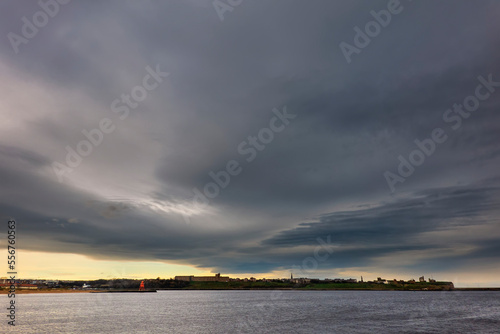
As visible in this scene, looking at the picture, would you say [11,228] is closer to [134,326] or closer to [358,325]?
[134,326]

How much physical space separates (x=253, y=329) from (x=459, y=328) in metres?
48.4

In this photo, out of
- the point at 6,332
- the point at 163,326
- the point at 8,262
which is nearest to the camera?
the point at 8,262

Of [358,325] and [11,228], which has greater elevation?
[11,228]

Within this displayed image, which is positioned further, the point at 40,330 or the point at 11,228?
the point at 40,330

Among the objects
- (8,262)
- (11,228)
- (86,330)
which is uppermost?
(11,228)

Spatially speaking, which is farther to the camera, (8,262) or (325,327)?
(325,327)

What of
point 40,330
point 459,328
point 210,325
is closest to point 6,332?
point 40,330

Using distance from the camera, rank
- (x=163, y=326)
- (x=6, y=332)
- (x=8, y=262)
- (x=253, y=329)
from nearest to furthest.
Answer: (x=8, y=262) < (x=6, y=332) < (x=253, y=329) < (x=163, y=326)

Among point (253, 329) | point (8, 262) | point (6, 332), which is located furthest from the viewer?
point (253, 329)

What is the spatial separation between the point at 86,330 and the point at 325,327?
2184 inches

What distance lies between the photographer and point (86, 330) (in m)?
74.6

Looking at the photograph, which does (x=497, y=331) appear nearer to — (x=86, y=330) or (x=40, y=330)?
(x=86, y=330)

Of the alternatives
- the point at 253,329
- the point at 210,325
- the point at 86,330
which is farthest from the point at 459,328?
the point at 86,330

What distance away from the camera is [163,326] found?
81.4 meters
